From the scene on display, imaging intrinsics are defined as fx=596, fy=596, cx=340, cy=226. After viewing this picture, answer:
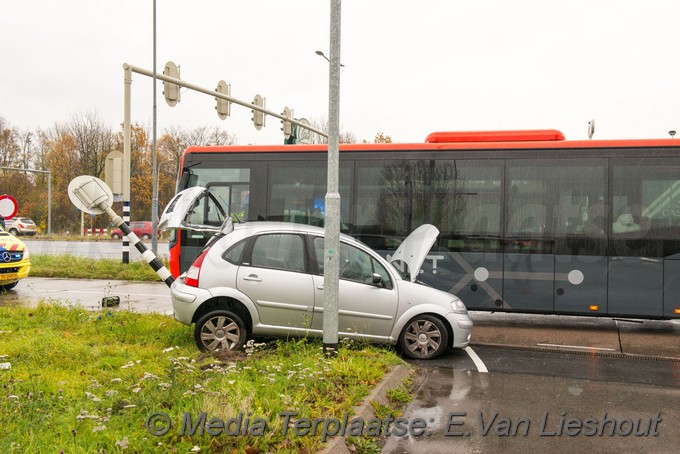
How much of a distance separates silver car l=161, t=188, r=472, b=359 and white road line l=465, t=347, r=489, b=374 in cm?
33

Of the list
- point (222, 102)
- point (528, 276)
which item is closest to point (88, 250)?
point (222, 102)

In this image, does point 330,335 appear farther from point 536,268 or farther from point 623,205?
point 623,205

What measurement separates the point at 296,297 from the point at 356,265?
35.4 inches

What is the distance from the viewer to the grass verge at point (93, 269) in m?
17.6

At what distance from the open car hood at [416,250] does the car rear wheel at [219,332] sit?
2405mm

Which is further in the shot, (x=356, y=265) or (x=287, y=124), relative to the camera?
(x=287, y=124)

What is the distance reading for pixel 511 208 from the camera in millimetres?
10523

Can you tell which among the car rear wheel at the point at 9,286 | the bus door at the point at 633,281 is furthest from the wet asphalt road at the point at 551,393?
the car rear wheel at the point at 9,286

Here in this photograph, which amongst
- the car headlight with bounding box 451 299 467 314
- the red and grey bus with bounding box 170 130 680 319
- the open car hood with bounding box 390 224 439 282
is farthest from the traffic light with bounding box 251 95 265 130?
the car headlight with bounding box 451 299 467 314

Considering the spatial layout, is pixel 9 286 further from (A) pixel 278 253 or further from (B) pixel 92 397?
(B) pixel 92 397

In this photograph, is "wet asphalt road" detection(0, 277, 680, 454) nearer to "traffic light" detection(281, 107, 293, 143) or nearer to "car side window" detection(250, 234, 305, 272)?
"car side window" detection(250, 234, 305, 272)

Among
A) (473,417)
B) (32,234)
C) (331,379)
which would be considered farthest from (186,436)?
(32,234)

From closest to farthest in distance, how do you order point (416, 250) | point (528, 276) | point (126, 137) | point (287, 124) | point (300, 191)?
point (416, 250), point (528, 276), point (300, 191), point (126, 137), point (287, 124)

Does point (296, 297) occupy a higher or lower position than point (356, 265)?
lower
